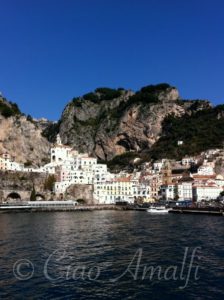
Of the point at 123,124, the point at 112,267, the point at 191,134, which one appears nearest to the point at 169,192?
the point at 191,134

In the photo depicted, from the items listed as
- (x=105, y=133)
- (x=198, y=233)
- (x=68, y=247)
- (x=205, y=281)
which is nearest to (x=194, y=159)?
(x=105, y=133)

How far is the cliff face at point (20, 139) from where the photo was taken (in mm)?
113625

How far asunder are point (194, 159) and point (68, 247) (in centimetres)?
9837

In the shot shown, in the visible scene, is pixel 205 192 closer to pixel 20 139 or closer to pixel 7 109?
pixel 20 139

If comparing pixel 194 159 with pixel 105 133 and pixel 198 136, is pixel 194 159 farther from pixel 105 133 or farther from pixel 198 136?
pixel 105 133

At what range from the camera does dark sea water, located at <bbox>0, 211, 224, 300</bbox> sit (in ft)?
60.3

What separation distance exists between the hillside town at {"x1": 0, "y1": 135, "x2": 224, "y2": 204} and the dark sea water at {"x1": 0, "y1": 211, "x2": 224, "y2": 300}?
2559 inches

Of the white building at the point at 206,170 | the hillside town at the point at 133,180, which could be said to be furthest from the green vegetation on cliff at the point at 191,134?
the white building at the point at 206,170

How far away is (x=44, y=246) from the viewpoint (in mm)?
30938

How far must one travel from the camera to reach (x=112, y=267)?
77.3 feet

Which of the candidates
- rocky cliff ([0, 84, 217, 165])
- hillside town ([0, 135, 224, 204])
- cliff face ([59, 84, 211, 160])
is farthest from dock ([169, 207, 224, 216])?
cliff face ([59, 84, 211, 160])

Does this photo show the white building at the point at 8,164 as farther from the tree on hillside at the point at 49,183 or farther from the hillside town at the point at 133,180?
the tree on hillside at the point at 49,183

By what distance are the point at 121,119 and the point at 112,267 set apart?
133716 mm

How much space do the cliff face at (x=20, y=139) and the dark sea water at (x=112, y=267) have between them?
79670 millimetres
